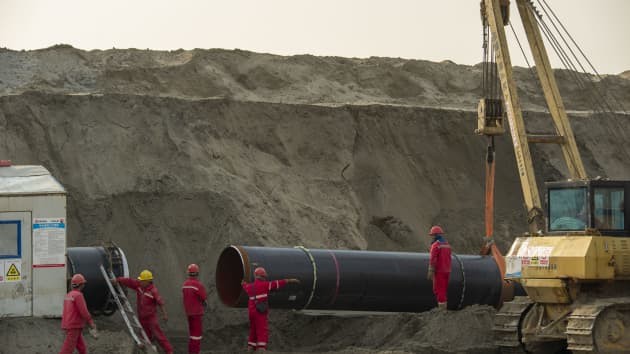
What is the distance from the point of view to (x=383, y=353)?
59.4ft

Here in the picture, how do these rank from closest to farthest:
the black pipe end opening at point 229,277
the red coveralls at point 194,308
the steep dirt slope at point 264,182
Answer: the red coveralls at point 194,308 → the black pipe end opening at point 229,277 → the steep dirt slope at point 264,182

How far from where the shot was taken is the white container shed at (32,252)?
1758 centimetres

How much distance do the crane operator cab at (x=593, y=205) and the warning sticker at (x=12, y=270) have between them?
819 centimetres

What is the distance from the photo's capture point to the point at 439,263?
1961cm

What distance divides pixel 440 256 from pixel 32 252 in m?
6.63

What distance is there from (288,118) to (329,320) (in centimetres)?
789

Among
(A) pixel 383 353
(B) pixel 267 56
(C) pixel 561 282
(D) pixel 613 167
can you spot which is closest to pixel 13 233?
(A) pixel 383 353

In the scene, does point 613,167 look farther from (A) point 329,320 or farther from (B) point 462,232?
(A) point 329,320

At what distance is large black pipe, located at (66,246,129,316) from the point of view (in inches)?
771

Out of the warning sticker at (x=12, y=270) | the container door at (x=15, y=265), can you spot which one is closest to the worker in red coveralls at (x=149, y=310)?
the container door at (x=15, y=265)

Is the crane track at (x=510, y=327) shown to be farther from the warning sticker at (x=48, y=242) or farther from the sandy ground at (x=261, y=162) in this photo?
the warning sticker at (x=48, y=242)

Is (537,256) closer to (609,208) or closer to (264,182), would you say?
(609,208)

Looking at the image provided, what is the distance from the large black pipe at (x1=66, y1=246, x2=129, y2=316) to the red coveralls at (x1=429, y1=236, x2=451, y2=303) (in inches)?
204

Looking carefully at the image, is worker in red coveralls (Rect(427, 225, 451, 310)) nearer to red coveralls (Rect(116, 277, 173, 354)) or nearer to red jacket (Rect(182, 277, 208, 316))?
red jacket (Rect(182, 277, 208, 316))
